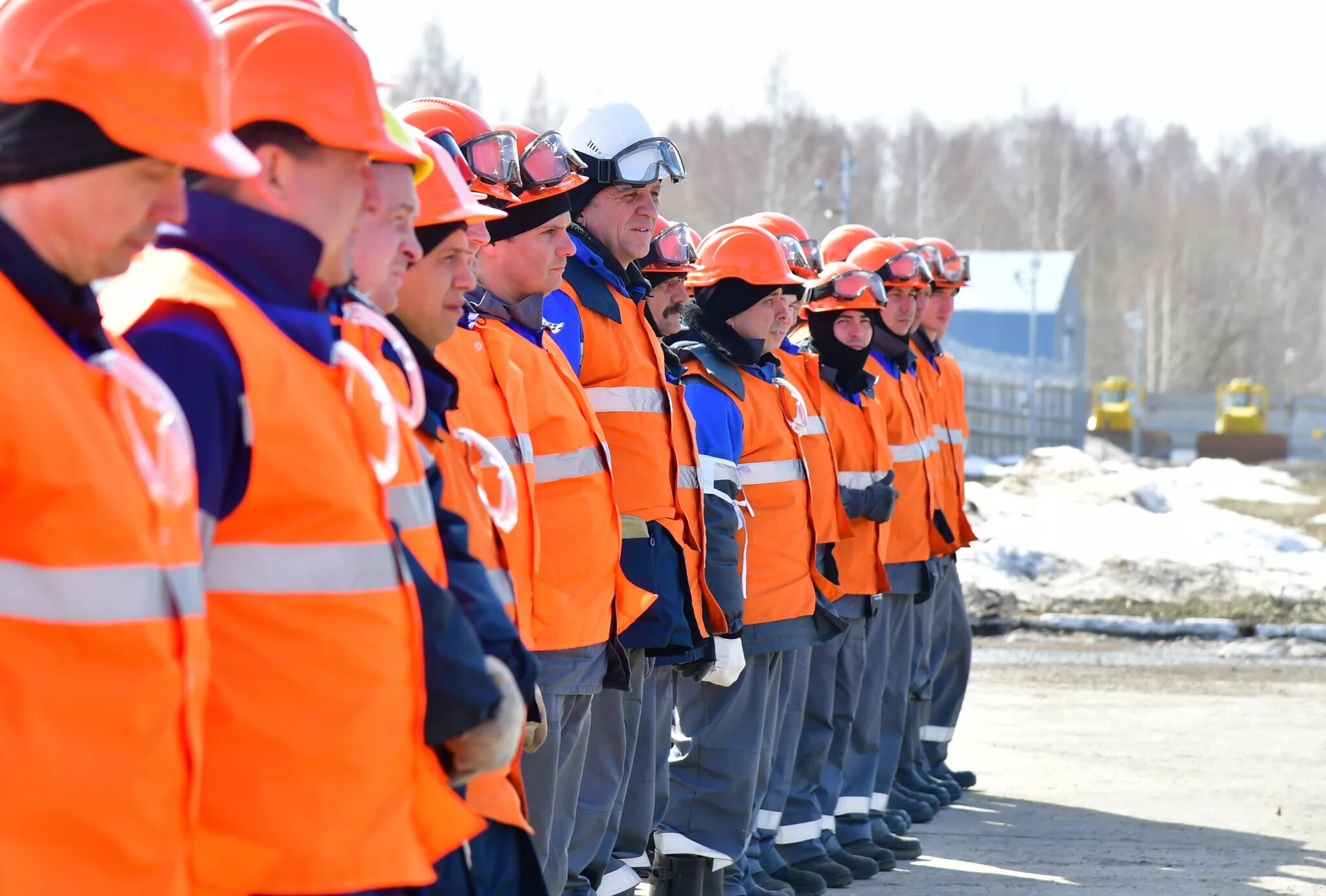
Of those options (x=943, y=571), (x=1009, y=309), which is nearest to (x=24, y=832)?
(x=943, y=571)

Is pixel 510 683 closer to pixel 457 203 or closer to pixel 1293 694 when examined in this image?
pixel 457 203

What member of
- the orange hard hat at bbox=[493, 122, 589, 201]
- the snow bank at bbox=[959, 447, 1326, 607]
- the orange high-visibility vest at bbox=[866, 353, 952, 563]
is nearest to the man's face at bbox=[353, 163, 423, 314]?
the orange hard hat at bbox=[493, 122, 589, 201]

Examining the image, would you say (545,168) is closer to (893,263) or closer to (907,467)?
(907,467)

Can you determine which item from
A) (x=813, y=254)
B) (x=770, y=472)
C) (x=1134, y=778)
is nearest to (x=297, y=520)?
(x=770, y=472)

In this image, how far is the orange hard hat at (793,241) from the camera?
722 cm

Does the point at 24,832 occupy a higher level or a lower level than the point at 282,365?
lower

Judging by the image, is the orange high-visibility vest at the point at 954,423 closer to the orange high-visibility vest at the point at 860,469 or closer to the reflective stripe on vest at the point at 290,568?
the orange high-visibility vest at the point at 860,469

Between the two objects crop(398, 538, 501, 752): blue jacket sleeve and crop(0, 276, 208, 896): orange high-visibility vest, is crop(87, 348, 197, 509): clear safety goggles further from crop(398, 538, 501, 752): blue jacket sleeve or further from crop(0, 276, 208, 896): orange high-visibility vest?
crop(398, 538, 501, 752): blue jacket sleeve

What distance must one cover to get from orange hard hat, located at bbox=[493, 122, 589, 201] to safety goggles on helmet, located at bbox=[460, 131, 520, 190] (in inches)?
0.9

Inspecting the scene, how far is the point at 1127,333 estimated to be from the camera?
78.7 metres

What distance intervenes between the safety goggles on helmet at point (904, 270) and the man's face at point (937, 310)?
80 centimetres

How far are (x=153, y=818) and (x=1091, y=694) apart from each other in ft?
34.2

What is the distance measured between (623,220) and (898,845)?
335 centimetres

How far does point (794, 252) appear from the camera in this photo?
723cm
